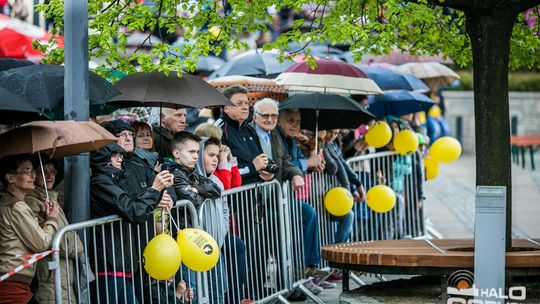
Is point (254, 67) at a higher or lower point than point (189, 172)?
higher

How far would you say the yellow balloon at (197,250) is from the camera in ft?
26.2

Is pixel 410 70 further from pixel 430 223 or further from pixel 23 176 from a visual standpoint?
pixel 23 176

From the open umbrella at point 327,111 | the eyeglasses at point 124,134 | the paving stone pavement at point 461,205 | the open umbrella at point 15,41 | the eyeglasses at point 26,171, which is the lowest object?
the paving stone pavement at point 461,205

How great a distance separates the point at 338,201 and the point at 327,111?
3.83 feet

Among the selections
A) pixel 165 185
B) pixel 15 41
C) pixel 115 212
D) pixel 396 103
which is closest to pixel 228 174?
pixel 165 185

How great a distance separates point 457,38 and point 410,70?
18.0 feet

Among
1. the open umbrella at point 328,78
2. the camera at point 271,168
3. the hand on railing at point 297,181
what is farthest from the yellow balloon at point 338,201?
the camera at point 271,168

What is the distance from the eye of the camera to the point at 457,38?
35.5 feet

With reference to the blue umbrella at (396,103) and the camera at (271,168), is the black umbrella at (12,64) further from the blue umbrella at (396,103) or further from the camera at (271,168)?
the blue umbrella at (396,103)

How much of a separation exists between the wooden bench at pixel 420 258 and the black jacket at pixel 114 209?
194 centimetres

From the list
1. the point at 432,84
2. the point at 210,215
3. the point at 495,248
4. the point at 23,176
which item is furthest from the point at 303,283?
the point at 432,84

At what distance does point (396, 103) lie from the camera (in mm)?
14555

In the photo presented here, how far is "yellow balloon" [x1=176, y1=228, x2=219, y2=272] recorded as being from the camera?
26.2 ft

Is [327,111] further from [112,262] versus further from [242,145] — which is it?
[112,262]
